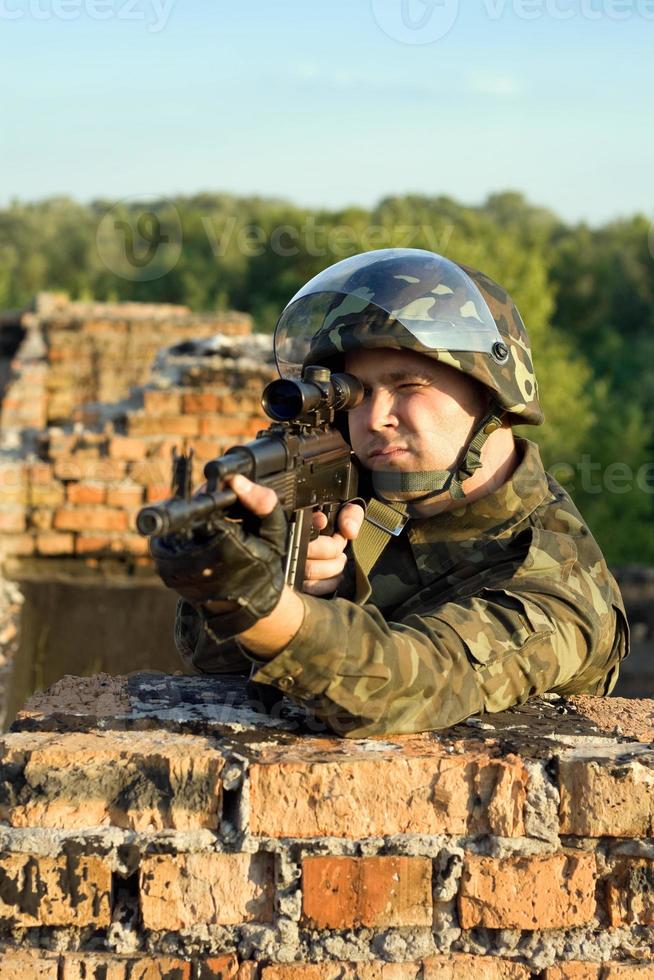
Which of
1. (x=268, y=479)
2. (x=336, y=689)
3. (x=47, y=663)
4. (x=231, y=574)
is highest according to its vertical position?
(x=268, y=479)

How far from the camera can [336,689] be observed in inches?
72.1

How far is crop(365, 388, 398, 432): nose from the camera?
2.31 metres

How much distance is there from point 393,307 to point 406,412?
0.67 feet

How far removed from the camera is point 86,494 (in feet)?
19.5

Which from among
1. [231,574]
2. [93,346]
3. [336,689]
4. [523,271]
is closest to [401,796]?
[336,689]

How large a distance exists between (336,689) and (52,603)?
4.14 m

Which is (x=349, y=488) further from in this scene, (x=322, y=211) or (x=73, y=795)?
(x=322, y=211)

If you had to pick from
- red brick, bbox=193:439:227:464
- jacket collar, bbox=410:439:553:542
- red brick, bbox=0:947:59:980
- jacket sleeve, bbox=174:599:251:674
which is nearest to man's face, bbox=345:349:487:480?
jacket collar, bbox=410:439:553:542

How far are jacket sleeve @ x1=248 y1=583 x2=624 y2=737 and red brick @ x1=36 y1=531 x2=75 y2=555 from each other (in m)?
4.03

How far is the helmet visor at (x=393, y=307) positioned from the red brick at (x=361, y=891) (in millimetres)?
960

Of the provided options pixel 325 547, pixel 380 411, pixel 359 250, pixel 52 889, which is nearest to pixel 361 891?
pixel 52 889

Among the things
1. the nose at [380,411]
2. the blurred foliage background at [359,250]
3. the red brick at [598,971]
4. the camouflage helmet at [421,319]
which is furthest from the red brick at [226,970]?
the blurred foliage background at [359,250]

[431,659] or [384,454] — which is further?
[384,454]

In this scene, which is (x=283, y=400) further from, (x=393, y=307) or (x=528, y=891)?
(x=528, y=891)
